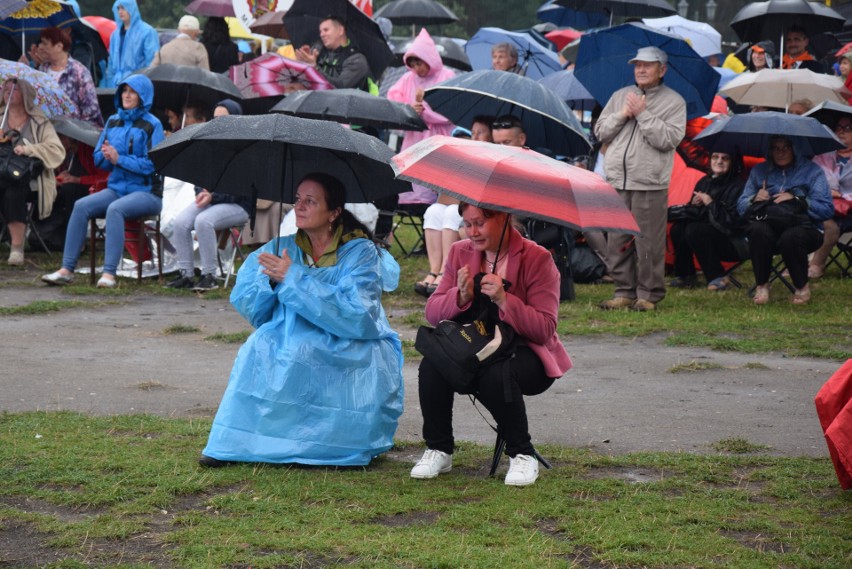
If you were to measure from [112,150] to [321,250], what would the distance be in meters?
6.03

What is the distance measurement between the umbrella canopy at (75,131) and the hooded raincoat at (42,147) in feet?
0.65

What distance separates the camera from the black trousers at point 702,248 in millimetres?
11805

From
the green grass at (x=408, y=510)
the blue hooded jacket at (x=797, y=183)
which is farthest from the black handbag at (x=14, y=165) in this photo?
the blue hooded jacket at (x=797, y=183)

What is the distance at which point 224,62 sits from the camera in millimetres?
15703

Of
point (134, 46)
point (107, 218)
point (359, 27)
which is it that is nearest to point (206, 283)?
point (107, 218)

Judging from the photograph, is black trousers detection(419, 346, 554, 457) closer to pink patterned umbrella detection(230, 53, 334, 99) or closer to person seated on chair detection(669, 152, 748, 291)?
person seated on chair detection(669, 152, 748, 291)

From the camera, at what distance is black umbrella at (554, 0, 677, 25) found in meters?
13.5

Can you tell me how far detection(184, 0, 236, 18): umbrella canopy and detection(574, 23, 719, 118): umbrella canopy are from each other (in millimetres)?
7581

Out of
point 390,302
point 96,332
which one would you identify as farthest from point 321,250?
point 390,302

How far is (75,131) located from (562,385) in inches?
274

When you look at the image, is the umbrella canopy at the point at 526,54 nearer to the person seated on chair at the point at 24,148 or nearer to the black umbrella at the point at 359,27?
the black umbrella at the point at 359,27

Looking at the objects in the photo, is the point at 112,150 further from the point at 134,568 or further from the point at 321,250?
the point at 134,568

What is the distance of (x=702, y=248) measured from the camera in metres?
11.9

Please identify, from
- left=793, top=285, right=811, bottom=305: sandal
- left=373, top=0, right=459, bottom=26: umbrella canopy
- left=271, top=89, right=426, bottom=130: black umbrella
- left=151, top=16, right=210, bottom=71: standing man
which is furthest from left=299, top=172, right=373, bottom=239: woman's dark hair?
left=373, top=0, right=459, bottom=26: umbrella canopy
